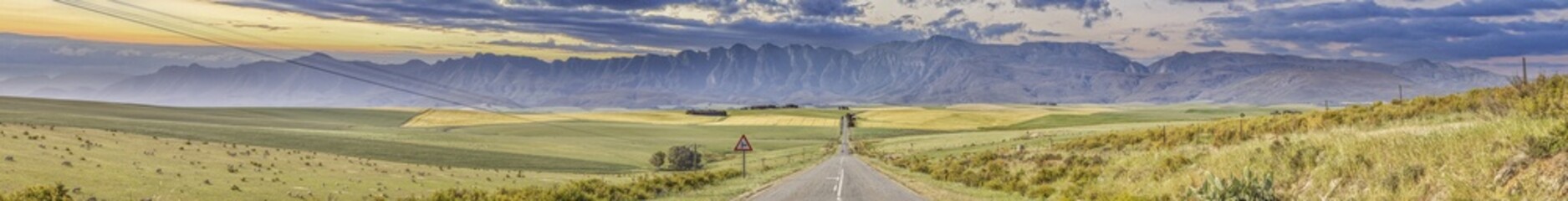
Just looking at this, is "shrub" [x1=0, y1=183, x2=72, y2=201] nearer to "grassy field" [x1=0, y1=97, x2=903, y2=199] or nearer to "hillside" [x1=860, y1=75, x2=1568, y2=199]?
"grassy field" [x1=0, y1=97, x2=903, y2=199]

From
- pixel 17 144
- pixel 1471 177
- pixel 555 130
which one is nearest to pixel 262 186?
pixel 17 144

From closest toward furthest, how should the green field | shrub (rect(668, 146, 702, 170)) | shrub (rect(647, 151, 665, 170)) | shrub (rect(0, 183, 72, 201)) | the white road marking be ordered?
1. shrub (rect(0, 183, 72, 201))
2. the white road marking
3. the green field
4. shrub (rect(668, 146, 702, 170))
5. shrub (rect(647, 151, 665, 170))

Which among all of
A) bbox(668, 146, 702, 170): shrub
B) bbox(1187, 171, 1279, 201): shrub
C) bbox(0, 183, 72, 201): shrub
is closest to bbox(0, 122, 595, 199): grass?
bbox(0, 183, 72, 201): shrub

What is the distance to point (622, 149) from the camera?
130 metres

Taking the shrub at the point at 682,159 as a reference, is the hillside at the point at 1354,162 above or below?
above

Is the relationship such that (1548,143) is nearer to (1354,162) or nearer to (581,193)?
(1354,162)

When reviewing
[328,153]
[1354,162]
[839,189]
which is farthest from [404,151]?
[1354,162]

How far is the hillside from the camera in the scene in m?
17.5

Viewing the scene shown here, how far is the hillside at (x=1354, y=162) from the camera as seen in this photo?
1747cm

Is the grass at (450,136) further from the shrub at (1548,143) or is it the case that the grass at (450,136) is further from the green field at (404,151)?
the shrub at (1548,143)

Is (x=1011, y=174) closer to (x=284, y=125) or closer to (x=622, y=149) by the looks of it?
(x=622, y=149)

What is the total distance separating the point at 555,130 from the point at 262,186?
13735 cm

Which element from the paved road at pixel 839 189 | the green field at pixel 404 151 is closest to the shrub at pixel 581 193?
the green field at pixel 404 151

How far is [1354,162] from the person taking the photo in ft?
70.2
